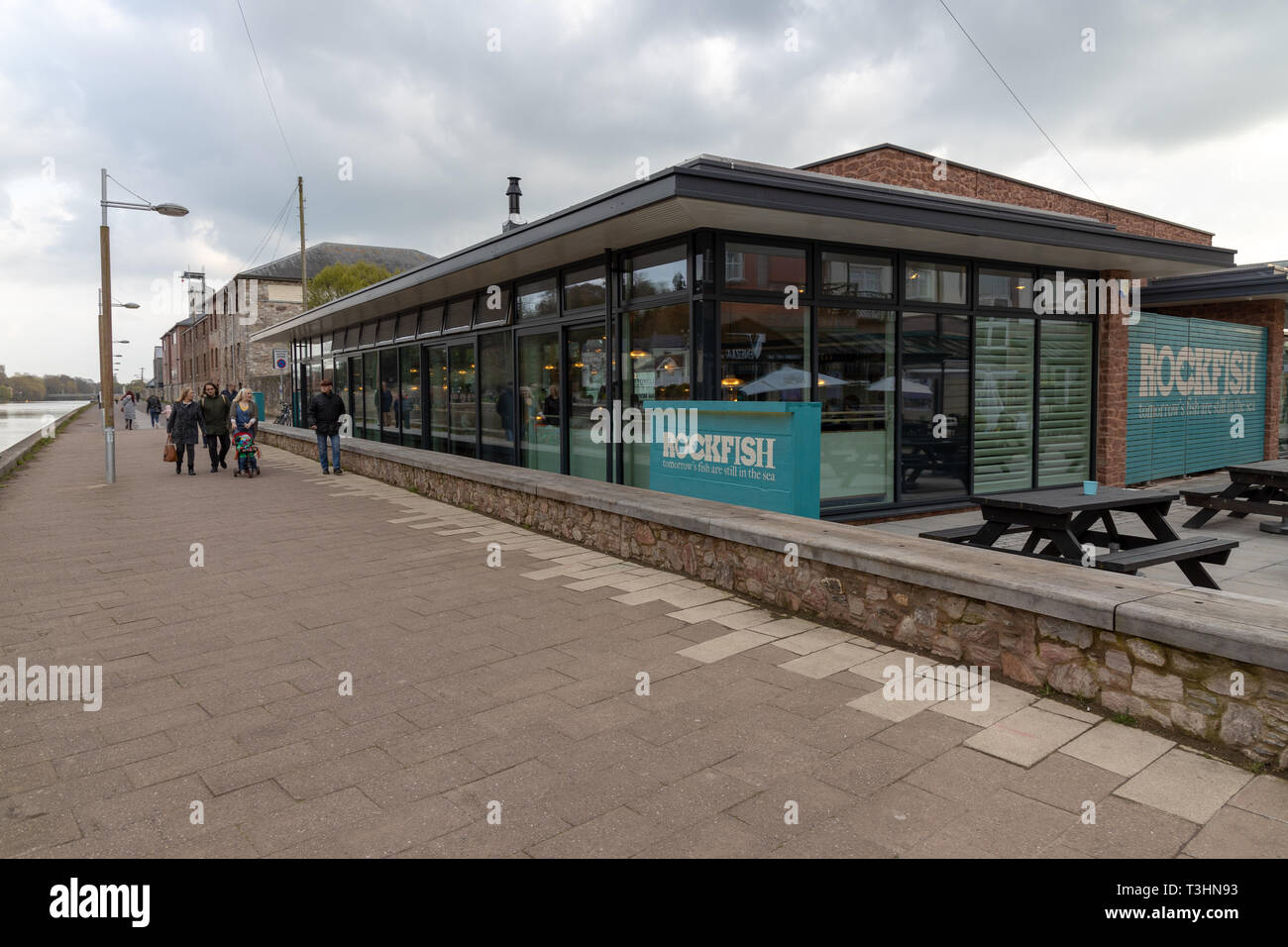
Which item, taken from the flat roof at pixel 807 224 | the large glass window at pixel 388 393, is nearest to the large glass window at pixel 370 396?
the large glass window at pixel 388 393

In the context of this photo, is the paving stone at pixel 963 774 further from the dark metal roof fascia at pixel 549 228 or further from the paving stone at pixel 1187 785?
the dark metal roof fascia at pixel 549 228

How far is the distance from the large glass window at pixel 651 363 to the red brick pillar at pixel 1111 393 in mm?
6403

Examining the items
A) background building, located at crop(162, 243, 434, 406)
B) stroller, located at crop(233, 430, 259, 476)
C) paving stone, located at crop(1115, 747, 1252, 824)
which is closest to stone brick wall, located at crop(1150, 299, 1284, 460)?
paving stone, located at crop(1115, 747, 1252, 824)

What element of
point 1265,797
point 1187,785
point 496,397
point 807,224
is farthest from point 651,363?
point 1265,797

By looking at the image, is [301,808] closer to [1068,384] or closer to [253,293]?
[1068,384]

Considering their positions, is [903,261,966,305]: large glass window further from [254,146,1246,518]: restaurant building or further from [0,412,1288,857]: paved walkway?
[0,412,1288,857]: paved walkway

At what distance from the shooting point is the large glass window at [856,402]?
8.74 meters

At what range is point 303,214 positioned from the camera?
124ft

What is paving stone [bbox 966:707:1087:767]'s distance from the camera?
3.34 m

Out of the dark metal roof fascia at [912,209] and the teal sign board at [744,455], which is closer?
the teal sign board at [744,455]

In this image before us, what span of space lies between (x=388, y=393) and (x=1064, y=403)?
43.2 feet

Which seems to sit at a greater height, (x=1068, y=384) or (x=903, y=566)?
(x=1068, y=384)
